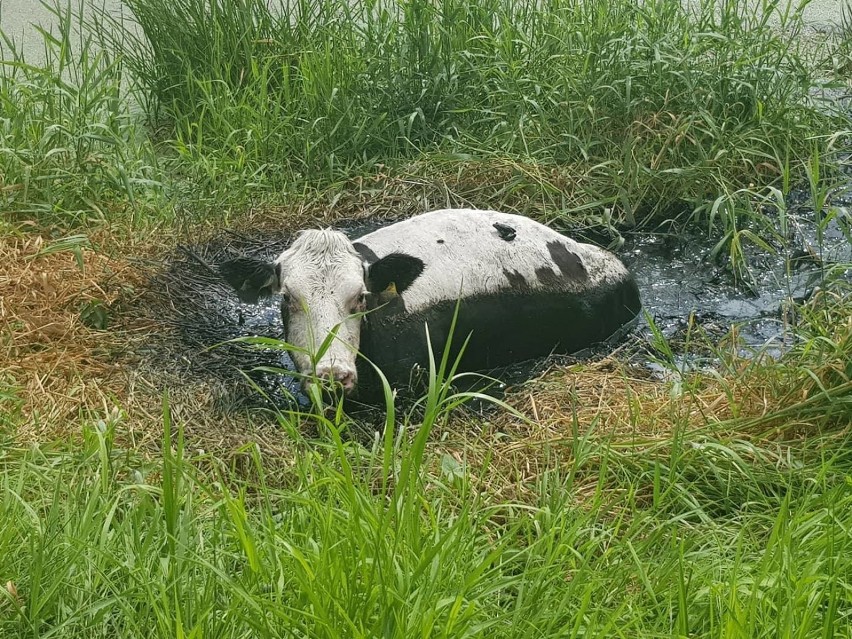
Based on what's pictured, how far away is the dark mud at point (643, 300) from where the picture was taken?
4.48 metres

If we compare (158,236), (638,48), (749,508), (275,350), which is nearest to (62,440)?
(275,350)

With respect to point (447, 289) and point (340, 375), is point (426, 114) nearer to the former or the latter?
point (447, 289)

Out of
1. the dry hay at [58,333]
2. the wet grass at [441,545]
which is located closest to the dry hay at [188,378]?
the dry hay at [58,333]

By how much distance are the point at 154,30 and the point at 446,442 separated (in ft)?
12.2

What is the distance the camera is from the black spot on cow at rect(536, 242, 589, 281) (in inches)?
188

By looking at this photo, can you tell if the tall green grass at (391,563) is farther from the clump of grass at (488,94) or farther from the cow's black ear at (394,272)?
the clump of grass at (488,94)

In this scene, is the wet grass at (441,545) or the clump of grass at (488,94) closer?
the wet grass at (441,545)

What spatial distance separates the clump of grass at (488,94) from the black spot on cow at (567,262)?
30.8 inches

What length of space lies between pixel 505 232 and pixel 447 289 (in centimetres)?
44

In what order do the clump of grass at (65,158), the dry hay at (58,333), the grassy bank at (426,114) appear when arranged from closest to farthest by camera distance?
the dry hay at (58,333) → the clump of grass at (65,158) → the grassy bank at (426,114)

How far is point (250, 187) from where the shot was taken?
5.79 meters

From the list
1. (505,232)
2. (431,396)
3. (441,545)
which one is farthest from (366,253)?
(441,545)

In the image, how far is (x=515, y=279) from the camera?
464cm

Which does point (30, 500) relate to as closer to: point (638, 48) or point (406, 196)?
point (406, 196)
